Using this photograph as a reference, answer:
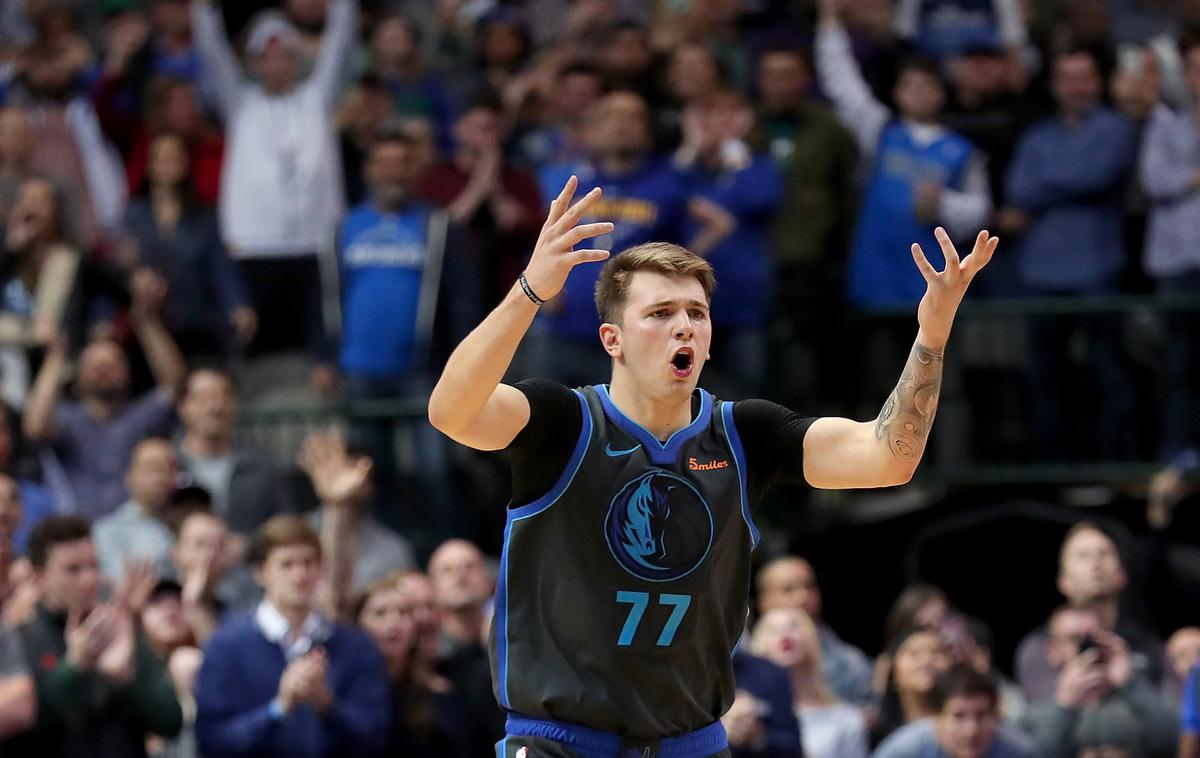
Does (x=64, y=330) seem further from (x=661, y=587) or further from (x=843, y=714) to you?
(x=661, y=587)

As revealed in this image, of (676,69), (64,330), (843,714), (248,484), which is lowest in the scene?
(843,714)

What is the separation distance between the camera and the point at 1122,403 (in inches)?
523

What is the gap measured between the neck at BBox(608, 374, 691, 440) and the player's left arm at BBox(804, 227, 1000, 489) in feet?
1.44

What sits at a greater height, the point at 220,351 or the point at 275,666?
the point at 220,351

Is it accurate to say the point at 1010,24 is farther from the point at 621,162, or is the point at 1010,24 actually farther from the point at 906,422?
the point at 906,422

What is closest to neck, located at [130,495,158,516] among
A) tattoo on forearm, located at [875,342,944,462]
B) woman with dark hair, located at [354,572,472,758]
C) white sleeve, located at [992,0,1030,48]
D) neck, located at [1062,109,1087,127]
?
woman with dark hair, located at [354,572,472,758]

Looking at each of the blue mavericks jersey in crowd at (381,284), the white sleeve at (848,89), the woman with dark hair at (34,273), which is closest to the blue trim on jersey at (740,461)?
the blue mavericks jersey in crowd at (381,284)

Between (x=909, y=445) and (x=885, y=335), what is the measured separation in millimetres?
7004

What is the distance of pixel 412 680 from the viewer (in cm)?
1088

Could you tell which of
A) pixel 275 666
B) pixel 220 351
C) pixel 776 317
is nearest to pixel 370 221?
pixel 220 351

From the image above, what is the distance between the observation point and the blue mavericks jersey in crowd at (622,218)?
500 inches

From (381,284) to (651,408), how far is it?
6.63 m

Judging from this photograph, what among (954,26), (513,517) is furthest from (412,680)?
(954,26)

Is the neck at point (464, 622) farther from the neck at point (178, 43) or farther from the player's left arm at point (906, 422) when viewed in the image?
the neck at point (178, 43)
